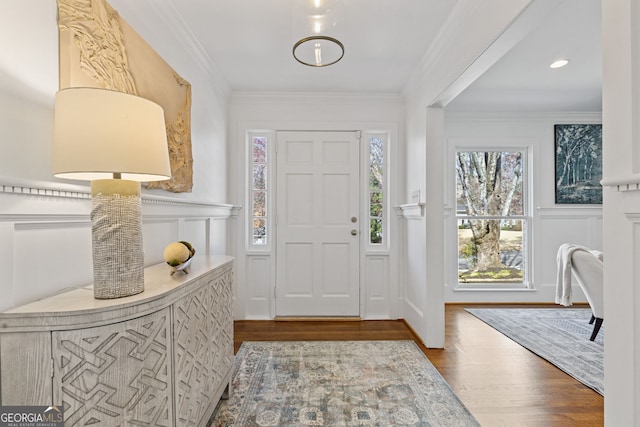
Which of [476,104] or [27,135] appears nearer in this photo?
[27,135]

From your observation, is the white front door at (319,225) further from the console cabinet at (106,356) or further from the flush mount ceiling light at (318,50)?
the console cabinet at (106,356)

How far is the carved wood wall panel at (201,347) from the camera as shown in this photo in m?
1.24

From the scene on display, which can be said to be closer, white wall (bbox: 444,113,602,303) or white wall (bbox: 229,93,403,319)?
white wall (bbox: 229,93,403,319)

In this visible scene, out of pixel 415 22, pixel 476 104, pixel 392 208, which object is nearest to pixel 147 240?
pixel 415 22

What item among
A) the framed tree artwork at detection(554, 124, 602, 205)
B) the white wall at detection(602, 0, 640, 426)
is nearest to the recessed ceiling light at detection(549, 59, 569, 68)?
the framed tree artwork at detection(554, 124, 602, 205)

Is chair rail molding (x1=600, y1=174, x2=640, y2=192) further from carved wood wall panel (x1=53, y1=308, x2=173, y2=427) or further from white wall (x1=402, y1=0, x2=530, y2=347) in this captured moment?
carved wood wall panel (x1=53, y1=308, x2=173, y2=427)

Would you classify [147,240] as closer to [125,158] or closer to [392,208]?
[125,158]

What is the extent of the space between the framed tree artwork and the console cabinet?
15.3ft

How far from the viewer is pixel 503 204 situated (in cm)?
418

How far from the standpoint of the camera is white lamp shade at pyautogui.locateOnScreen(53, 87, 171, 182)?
94 cm

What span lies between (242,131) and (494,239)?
3.45m
